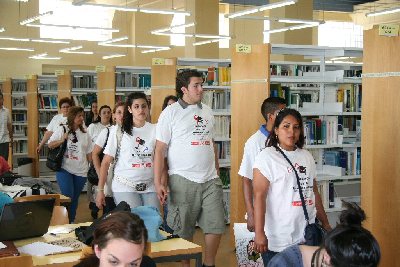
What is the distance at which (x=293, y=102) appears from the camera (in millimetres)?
7457

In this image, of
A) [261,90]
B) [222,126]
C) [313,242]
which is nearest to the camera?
[313,242]

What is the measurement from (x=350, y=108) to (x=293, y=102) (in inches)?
26.3

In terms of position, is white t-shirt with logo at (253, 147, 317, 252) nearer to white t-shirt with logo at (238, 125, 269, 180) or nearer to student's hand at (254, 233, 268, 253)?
student's hand at (254, 233, 268, 253)

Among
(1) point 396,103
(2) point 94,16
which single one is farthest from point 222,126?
(2) point 94,16

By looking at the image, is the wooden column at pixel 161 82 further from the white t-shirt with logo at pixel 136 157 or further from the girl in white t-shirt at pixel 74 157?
the white t-shirt with logo at pixel 136 157

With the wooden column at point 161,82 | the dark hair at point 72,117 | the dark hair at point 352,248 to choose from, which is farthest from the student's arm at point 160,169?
the wooden column at point 161,82

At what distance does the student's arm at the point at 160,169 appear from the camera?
5148mm

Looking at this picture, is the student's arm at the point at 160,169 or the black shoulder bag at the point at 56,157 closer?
the student's arm at the point at 160,169

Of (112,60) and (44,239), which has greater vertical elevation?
(112,60)

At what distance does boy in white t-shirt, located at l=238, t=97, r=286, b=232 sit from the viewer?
461 centimetres

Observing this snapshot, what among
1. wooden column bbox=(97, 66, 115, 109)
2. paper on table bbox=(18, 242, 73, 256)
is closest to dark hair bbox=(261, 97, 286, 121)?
paper on table bbox=(18, 242, 73, 256)

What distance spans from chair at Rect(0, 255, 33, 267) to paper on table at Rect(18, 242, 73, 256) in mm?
397

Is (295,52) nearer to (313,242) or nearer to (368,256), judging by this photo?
(313,242)

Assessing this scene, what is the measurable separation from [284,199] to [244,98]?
2863 mm
